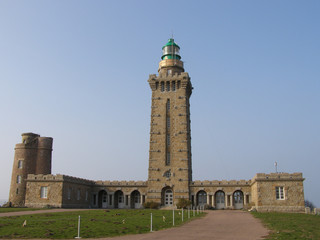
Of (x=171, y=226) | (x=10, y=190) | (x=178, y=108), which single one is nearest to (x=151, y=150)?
(x=178, y=108)

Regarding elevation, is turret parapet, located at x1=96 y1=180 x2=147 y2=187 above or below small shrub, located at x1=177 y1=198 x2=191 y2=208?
above

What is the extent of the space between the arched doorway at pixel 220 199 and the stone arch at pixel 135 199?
1203 centimetres

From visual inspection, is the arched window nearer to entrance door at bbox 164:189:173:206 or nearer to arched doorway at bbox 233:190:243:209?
entrance door at bbox 164:189:173:206

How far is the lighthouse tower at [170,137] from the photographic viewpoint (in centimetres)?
4791

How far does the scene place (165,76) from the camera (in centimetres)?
5209

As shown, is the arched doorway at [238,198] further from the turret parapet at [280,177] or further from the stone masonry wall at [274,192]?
the turret parapet at [280,177]

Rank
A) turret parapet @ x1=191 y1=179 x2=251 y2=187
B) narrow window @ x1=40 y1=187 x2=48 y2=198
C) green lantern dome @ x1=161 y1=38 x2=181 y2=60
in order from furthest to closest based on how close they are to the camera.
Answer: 1. green lantern dome @ x1=161 y1=38 x2=181 y2=60
2. turret parapet @ x1=191 y1=179 x2=251 y2=187
3. narrow window @ x1=40 y1=187 x2=48 y2=198

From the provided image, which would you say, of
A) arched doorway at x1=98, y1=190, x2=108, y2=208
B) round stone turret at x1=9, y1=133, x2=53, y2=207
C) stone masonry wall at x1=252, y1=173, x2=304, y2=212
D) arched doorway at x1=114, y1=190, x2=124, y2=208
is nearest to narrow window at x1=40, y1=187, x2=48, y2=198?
round stone turret at x1=9, y1=133, x2=53, y2=207

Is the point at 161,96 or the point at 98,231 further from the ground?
the point at 161,96

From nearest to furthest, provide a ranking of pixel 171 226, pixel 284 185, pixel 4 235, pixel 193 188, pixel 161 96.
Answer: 1. pixel 4 235
2. pixel 171 226
3. pixel 284 185
4. pixel 193 188
5. pixel 161 96

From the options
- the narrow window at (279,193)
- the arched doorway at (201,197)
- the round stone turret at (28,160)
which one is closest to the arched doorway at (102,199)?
the round stone turret at (28,160)

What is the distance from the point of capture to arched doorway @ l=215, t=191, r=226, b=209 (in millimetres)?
48041

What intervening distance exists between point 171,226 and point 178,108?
30.9 m

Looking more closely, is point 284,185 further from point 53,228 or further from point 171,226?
point 53,228
